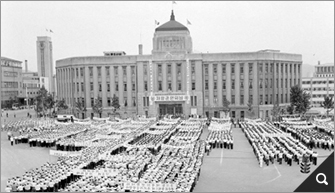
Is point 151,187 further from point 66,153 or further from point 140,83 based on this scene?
point 140,83

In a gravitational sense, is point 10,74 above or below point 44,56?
below

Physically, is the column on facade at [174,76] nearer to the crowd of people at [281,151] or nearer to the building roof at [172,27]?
the building roof at [172,27]

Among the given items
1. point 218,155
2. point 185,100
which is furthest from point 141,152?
point 185,100

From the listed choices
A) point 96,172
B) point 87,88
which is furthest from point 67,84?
point 96,172

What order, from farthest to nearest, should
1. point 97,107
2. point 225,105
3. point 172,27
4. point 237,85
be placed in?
point 172,27, point 237,85, point 97,107, point 225,105

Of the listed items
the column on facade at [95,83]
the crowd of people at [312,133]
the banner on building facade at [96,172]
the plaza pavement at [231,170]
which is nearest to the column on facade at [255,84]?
the crowd of people at [312,133]

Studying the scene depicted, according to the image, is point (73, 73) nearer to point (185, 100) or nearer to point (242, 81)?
point (185, 100)

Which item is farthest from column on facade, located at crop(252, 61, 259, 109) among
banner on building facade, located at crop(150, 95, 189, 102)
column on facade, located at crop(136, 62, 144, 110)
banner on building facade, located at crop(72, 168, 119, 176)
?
banner on building facade, located at crop(72, 168, 119, 176)
